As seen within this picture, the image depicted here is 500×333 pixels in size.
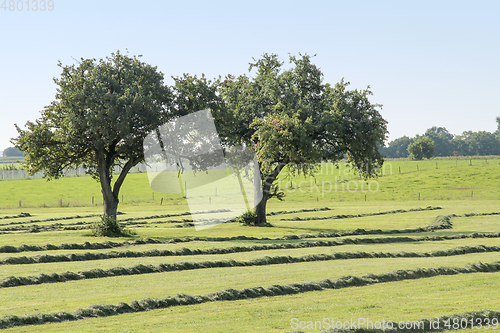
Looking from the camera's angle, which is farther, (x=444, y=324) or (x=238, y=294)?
(x=238, y=294)

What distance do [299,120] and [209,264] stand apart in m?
17.8

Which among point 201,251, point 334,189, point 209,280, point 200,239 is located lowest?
point 200,239

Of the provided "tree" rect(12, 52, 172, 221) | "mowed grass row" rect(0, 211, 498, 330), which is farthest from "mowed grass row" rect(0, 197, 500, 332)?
"tree" rect(12, 52, 172, 221)

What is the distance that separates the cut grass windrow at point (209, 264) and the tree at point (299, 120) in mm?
13509

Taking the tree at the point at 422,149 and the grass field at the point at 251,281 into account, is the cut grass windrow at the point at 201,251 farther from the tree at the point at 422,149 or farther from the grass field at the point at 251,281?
the tree at the point at 422,149

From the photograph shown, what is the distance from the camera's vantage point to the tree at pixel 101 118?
30766mm

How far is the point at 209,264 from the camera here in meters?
19.3

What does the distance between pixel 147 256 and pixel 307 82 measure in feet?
72.0

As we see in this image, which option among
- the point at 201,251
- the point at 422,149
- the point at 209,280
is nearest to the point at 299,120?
the point at 201,251

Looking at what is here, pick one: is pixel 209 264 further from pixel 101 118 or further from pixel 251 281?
pixel 101 118

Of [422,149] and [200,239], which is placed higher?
[422,149]

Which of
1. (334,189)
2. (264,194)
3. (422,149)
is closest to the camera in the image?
(264,194)

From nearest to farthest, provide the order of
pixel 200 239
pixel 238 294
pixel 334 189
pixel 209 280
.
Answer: pixel 238 294, pixel 209 280, pixel 200 239, pixel 334 189

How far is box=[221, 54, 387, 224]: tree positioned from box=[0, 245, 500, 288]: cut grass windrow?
1351 centimetres
